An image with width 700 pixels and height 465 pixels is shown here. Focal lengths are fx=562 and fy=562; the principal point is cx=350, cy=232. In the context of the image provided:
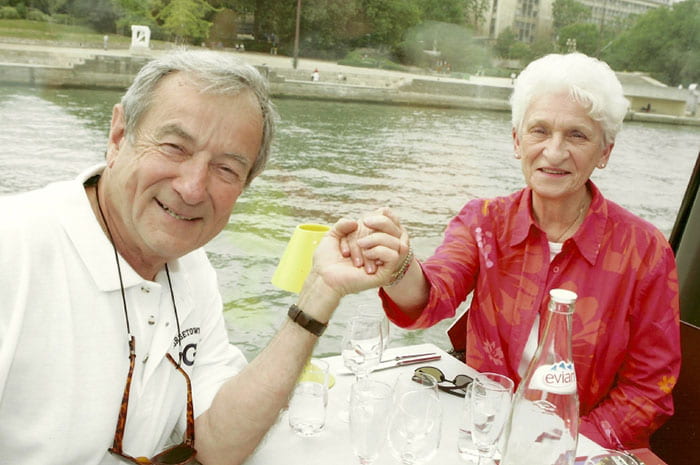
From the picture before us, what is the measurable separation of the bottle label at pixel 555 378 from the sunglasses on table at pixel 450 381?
1.08ft

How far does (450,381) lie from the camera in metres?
1.41

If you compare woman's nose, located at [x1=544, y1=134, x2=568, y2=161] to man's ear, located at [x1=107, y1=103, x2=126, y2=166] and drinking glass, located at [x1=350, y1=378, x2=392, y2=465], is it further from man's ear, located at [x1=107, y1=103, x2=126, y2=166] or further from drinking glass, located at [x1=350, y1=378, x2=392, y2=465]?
man's ear, located at [x1=107, y1=103, x2=126, y2=166]

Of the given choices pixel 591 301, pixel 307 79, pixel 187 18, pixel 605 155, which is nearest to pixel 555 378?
pixel 591 301

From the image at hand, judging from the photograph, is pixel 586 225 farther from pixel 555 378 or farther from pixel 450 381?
pixel 555 378

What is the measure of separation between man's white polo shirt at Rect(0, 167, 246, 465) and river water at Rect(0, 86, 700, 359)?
444 cm

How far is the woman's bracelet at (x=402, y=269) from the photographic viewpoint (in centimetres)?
142

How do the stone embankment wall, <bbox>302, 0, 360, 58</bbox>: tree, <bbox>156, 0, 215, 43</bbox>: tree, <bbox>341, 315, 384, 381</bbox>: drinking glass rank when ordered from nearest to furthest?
<bbox>341, 315, 384, 381</bbox>: drinking glass < <bbox>156, 0, 215, 43</bbox>: tree < the stone embankment wall < <bbox>302, 0, 360, 58</bbox>: tree

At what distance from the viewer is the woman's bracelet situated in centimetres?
142

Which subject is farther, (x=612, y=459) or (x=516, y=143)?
(x=516, y=143)

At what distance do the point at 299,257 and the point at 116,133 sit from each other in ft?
2.13

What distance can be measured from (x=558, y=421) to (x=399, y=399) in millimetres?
291

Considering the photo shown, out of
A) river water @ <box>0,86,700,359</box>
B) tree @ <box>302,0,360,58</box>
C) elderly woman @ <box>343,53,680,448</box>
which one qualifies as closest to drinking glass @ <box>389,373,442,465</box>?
elderly woman @ <box>343,53,680,448</box>

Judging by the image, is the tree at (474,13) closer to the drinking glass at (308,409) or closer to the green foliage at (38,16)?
the green foliage at (38,16)

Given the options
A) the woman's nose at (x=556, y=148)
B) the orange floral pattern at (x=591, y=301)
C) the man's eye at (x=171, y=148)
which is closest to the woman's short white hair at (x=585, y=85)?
the woman's nose at (x=556, y=148)
